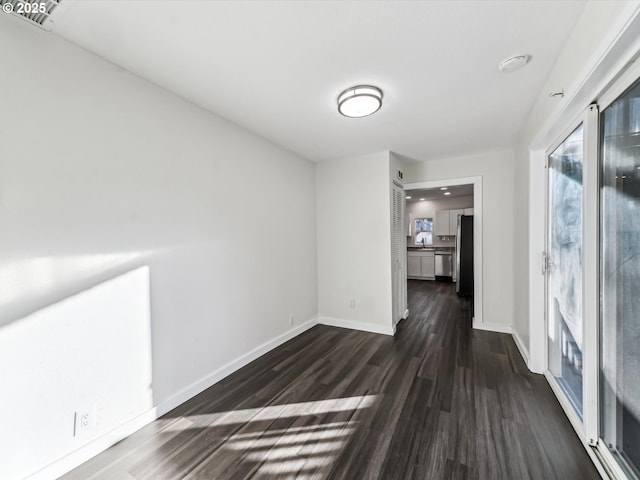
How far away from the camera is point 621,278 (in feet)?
4.34

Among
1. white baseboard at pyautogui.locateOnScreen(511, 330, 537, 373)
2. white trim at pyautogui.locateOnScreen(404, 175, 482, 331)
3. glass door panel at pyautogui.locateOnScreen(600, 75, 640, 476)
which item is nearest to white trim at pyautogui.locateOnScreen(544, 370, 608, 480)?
glass door panel at pyautogui.locateOnScreen(600, 75, 640, 476)

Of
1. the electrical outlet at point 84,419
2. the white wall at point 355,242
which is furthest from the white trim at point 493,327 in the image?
the electrical outlet at point 84,419

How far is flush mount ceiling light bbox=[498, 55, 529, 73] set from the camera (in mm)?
1686

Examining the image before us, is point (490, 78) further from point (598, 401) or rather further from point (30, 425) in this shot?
point (30, 425)

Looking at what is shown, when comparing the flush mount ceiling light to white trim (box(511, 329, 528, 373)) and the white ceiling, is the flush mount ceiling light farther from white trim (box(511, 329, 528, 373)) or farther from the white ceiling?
white trim (box(511, 329, 528, 373))

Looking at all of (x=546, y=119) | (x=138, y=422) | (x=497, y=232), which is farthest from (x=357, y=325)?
(x=546, y=119)

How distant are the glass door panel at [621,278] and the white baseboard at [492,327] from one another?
226 cm

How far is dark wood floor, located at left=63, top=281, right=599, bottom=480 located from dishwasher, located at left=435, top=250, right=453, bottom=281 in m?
4.56

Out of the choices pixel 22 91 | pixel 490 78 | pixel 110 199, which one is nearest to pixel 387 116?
pixel 490 78

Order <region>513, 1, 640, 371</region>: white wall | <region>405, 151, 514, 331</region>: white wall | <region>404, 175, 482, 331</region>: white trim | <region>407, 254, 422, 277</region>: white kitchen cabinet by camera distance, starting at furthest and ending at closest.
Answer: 1. <region>407, 254, 422, 277</region>: white kitchen cabinet
2. <region>404, 175, 482, 331</region>: white trim
3. <region>405, 151, 514, 331</region>: white wall
4. <region>513, 1, 640, 371</region>: white wall

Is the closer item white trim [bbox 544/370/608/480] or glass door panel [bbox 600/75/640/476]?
glass door panel [bbox 600/75/640/476]

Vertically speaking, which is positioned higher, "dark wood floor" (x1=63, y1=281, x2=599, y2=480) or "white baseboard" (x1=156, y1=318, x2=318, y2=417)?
"white baseboard" (x1=156, y1=318, x2=318, y2=417)

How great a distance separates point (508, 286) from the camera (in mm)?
3562

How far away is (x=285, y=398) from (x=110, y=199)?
203 cm
